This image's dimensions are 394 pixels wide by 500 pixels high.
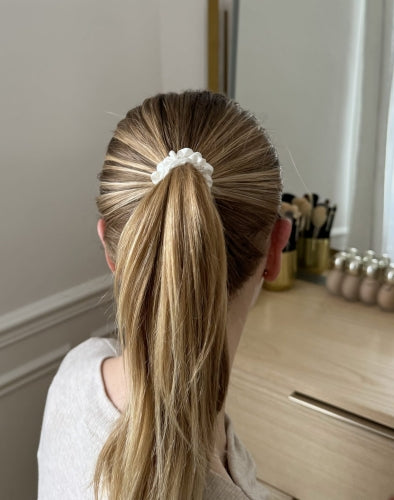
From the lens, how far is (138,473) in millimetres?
591

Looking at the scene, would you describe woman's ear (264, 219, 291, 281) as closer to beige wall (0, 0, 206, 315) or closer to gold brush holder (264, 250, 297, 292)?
gold brush holder (264, 250, 297, 292)

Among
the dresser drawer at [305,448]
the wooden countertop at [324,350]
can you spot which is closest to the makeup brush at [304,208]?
the wooden countertop at [324,350]

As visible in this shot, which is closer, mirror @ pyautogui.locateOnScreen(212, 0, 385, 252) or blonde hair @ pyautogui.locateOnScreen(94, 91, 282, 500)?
blonde hair @ pyautogui.locateOnScreen(94, 91, 282, 500)

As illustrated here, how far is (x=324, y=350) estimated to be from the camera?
3.55ft

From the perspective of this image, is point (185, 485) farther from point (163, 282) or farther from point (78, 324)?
point (78, 324)

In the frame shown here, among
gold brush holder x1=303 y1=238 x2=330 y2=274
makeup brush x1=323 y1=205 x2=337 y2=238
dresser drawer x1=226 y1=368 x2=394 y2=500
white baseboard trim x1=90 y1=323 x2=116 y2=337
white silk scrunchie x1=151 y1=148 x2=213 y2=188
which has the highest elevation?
white silk scrunchie x1=151 y1=148 x2=213 y2=188

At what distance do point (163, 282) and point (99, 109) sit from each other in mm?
840

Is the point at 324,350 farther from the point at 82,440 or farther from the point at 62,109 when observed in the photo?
the point at 62,109

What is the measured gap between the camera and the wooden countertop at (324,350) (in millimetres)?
959

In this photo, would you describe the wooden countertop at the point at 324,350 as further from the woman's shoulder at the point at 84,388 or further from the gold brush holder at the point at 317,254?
the woman's shoulder at the point at 84,388

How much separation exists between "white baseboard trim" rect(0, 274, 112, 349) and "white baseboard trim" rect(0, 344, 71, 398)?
0.07 metres

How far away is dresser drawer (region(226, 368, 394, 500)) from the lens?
37.7 inches

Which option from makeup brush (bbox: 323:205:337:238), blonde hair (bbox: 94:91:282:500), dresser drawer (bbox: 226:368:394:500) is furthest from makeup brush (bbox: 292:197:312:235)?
blonde hair (bbox: 94:91:282:500)

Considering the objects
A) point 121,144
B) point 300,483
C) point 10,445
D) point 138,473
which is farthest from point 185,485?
point 10,445
